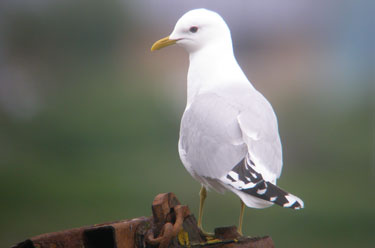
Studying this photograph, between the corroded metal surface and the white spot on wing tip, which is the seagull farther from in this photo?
the corroded metal surface

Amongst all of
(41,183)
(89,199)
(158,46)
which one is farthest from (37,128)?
(158,46)

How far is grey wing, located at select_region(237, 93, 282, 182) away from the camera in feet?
5.78

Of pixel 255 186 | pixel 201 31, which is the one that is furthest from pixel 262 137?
pixel 201 31

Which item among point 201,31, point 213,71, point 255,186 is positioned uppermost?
point 201,31

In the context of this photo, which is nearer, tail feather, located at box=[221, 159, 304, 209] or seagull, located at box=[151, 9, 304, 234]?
tail feather, located at box=[221, 159, 304, 209]

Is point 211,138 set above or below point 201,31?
below

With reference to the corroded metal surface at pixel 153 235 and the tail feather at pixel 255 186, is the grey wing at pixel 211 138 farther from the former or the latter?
the corroded metal surface at pixel 153 235

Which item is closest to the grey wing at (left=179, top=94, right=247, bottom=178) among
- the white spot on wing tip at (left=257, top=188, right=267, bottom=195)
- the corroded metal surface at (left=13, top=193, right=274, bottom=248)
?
the white spot on wing tip at (left=257, top=188, right=267, bottom=195)

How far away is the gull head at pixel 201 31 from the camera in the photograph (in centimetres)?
215

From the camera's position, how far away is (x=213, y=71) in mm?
2066

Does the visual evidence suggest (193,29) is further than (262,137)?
Yes

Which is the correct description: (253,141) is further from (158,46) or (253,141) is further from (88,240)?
(88,240)

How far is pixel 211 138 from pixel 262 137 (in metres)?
0.14

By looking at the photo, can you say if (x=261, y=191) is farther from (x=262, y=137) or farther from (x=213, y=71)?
(x=213, y=71)
